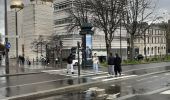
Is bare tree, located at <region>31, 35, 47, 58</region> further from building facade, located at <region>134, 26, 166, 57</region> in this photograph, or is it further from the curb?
the curb

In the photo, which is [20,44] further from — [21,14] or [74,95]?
[74,95]

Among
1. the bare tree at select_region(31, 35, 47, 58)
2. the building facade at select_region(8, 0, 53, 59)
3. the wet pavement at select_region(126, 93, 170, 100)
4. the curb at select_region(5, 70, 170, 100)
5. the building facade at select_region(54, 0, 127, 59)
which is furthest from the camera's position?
the building facade at select_region(8, 0, 53, 59)

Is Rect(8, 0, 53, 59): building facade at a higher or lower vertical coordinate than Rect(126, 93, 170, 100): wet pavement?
higher

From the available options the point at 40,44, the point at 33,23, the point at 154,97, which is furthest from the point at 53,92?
the point at 33,23

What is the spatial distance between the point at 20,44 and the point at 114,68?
97.3m

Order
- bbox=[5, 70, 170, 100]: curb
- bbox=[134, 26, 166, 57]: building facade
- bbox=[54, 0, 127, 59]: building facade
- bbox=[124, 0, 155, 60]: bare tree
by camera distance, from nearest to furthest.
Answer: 1. bbox=[5, 70, 170, 100]: curb
2. bbox=[124, 0, 155, 60]: bare tree
3. bbox=[54, 0, 127, 59]: building facade
4. bbox=[134, 26, 166, 57]: building facade

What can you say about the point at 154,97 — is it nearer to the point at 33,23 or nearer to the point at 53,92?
the point at 53,92

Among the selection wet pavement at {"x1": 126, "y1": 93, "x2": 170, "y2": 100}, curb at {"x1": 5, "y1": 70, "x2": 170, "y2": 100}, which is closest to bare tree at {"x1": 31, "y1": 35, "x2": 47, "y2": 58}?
curb at {"x1": 5, "y1": 70, "x2": 170, "y2": 100}

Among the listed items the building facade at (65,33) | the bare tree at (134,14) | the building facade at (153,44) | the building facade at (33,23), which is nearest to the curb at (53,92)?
the bare tree at (134,14)

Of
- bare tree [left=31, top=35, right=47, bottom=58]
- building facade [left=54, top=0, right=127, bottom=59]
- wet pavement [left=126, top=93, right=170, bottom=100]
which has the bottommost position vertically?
wet pavement [left=126, top=93, right=170, bottom=100]

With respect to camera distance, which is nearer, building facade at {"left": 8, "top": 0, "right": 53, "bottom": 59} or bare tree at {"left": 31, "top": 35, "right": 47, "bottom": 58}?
bare tree at {"left": 31, "top": 35, "right": 47, "bottom": 58}

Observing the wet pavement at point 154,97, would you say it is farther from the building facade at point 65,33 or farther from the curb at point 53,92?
the building facade at point 65,33

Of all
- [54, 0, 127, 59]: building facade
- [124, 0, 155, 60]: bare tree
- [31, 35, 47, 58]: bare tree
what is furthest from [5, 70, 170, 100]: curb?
[54, 0, 127, 59]: building facade

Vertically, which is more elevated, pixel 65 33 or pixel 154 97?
pixel 65 33
